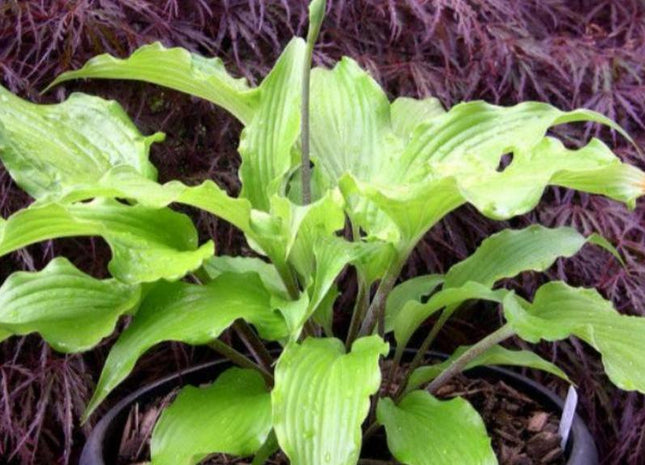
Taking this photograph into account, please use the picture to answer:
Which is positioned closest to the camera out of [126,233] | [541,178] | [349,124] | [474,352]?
[541,178]

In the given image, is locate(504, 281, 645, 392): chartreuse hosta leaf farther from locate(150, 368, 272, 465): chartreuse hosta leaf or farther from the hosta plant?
locate(150, 368, 272, 465): chartreuse hosta leaf

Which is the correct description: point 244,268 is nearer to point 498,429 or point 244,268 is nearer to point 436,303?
point 436,303

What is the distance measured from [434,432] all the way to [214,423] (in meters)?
0.24

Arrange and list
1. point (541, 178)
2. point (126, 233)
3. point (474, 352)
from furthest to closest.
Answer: point (474, 352) < point (126, 233) < point (541, 178)

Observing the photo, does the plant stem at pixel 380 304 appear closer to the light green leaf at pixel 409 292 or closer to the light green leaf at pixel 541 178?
the light green leaf at pixel 409 292

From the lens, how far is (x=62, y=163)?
3.23 ft

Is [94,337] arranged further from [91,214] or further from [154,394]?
[154,394]

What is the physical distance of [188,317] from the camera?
88 cm

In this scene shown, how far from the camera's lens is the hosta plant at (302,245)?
31.4 inches

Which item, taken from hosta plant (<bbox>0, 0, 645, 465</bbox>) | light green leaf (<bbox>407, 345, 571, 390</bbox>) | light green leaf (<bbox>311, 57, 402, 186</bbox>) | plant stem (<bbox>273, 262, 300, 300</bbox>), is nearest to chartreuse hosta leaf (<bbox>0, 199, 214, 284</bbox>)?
hosta plant (<bbox>0, 0, 645, 465</bbox>)

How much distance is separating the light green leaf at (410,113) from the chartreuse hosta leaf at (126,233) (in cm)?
34

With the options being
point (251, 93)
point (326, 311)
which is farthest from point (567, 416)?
point (251, 93)

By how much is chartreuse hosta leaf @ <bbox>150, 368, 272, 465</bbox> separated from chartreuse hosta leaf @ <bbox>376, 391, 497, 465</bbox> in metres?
0.14

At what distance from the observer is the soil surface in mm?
1043
